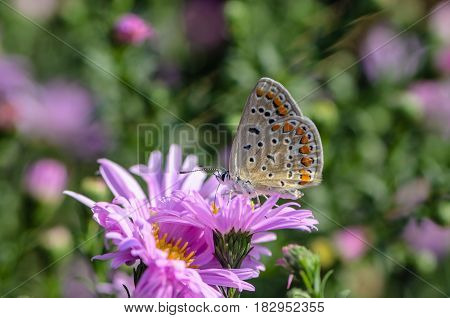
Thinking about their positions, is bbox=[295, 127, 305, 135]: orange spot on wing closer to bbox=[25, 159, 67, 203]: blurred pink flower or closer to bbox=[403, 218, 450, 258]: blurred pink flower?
bbox=[25, 159, 67, 203]: blurred pink flower

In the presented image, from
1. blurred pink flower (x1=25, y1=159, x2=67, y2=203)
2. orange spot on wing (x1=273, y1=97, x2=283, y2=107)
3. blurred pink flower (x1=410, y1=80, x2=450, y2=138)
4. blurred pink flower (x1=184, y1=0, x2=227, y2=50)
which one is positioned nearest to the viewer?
orange spot on wing (x1=273, y1=97, x2=283, y2=107)

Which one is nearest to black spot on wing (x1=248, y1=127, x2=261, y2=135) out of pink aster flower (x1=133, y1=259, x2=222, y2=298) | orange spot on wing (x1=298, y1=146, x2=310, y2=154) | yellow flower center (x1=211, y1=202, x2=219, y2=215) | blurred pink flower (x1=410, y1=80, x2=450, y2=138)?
orange spot on wing (x1=298, y1=146, x2=310, y2=154)

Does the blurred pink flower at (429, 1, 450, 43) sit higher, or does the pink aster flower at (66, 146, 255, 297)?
the blurred pink flower at (429, 1, 450, 43)

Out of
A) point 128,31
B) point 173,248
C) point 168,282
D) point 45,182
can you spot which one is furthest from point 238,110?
point 168,282

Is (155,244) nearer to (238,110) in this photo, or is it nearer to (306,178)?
(306,178)

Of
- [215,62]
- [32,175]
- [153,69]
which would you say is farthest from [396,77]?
[32,175]

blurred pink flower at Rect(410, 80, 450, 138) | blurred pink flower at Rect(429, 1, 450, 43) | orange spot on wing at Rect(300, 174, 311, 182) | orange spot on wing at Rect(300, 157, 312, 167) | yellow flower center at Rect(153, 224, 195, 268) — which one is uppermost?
blurred pink flower at Rect(429, 1, 450, 43)

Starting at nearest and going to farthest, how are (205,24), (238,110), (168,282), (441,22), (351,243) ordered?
(168,282) → (351,243) → (238,110) → (441,22) → (205,24)
